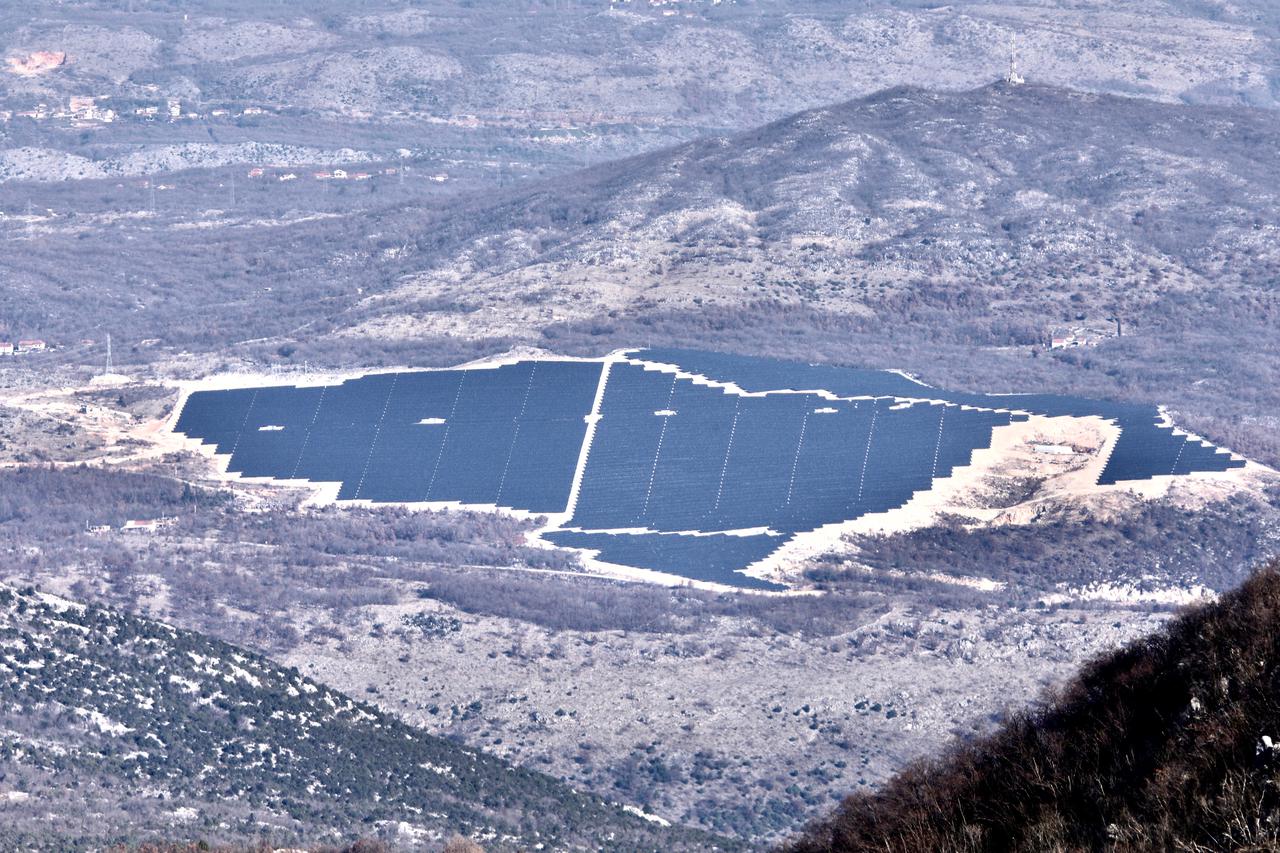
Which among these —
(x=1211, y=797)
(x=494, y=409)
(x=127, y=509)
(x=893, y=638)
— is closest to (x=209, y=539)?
(x=127, y=509)

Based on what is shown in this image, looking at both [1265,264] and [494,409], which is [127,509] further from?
[1265,264]

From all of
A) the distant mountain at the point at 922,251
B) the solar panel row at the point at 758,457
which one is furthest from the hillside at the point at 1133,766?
the distant mountain at the point at 922,251

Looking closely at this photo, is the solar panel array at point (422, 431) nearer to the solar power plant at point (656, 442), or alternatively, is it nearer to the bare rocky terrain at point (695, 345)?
the solar power plant at point (656, 442)

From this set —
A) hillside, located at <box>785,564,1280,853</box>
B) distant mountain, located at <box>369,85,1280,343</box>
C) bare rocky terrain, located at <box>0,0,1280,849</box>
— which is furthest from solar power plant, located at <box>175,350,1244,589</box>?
hillside, located at <box>785,564,1280,853</box>

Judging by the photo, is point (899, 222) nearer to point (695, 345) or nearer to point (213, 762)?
point (695, 345)

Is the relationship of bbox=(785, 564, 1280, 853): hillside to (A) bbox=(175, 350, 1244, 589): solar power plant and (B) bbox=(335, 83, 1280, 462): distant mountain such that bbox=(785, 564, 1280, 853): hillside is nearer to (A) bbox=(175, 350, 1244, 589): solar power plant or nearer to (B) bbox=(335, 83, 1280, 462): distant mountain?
(A) bbox=(175, 350, 1244, 589): solar power plant

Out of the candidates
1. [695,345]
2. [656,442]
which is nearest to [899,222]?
[695,345]

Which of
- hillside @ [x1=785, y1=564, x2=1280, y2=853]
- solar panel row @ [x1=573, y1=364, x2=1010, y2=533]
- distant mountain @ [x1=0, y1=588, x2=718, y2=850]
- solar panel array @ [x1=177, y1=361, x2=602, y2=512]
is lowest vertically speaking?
solar panel array @ [x1=177, y1=361, x2=602, y2=512]

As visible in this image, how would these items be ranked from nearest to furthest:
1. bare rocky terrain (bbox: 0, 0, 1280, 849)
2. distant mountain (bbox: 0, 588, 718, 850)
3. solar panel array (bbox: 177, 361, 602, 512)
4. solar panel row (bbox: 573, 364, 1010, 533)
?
distant mountain (bbox: 0, 588, 718, 850) → bare rocky terrain (bbox: 0, 0, 1280, 849) → solar panel row (bbox: 573, 364, 1010, 533) → solar panel array (bbox: 177, 361, 602, 512)
